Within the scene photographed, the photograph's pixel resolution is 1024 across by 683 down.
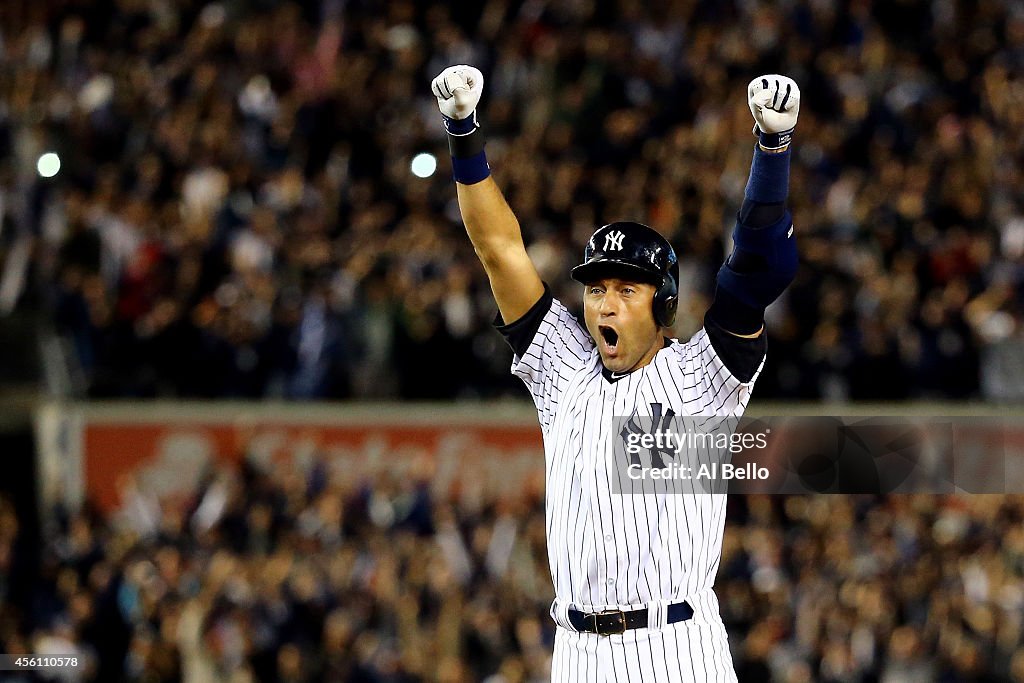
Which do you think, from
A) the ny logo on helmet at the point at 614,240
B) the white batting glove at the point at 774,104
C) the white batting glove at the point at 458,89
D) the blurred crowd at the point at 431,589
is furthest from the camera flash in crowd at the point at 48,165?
the white batting glove at the point at 774,104

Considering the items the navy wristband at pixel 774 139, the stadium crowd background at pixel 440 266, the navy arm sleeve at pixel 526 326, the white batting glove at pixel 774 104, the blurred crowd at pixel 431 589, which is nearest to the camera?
the white batting glove at pixel 774 104

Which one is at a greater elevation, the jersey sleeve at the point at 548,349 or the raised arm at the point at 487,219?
the raised arm at the point at 487,219

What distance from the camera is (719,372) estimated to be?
205 inches

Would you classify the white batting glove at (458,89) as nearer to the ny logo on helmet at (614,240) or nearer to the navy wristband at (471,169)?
the navy wristband at (471,169)

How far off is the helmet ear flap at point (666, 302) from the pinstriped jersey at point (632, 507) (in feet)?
0.37

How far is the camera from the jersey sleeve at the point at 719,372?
5.14 metres

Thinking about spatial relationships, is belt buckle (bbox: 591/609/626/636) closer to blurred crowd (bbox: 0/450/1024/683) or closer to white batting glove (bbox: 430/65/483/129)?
white batting glove (bbox: 430/65/483/129)

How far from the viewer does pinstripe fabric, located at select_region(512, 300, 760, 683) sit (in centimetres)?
519

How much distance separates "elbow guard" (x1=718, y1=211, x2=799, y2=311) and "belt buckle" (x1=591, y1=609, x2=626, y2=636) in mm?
1079

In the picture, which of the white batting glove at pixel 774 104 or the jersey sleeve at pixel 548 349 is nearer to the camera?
the white batting glove at pixel 774 104

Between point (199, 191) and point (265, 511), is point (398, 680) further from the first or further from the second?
point (199, 191)

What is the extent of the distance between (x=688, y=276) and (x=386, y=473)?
11.3 ft

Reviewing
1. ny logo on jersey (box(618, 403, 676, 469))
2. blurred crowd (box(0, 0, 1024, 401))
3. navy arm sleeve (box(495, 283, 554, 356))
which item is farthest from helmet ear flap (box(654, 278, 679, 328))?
blurred crowd (box(0, 0, 1024, 401))

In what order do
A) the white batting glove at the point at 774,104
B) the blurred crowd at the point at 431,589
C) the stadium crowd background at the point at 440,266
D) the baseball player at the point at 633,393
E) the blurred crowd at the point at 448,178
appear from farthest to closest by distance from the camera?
the blurred crowd at the point at 448,178 < the stadium crowd background at the point at 440,266 < the blurred crowd at the point at 431,589 < the baseball player at the point at 633,393 < the white batting glove at the point at 774,104
